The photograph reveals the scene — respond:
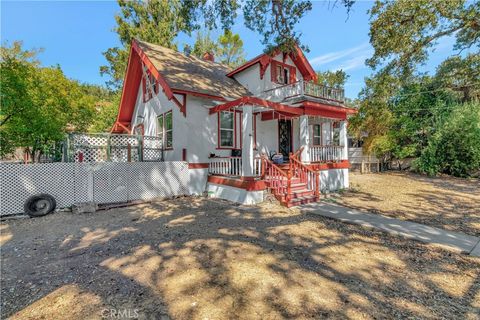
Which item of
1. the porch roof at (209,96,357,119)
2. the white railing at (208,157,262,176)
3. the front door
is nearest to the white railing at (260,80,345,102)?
the porch roof at (209,96,357,119)

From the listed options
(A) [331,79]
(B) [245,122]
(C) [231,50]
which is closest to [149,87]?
(B) [245,122]

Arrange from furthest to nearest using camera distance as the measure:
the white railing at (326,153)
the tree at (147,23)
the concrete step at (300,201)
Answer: the tree at (147,23), the white railing at (326,153), the concrete step at (300,201)

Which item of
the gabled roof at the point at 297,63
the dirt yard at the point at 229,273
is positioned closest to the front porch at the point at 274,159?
the dirt yard at the point at 229,273

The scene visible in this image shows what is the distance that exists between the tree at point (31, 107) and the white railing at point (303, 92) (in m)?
10.5

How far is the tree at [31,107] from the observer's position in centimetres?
973

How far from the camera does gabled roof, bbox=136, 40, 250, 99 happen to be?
31.2ft

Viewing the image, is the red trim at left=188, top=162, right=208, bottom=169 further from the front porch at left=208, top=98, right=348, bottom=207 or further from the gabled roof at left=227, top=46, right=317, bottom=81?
the gabled roof at left=227, top=46, right=317, bottom=81

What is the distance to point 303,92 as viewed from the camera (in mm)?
9992

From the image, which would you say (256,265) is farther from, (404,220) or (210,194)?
(210,194)

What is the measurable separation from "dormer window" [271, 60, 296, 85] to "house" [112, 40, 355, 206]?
0.05 metres

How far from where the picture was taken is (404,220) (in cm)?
615

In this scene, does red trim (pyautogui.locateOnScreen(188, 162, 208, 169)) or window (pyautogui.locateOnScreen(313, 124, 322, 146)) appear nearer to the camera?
red trim (pyautogui.locateOnScreen(188, 162, 208, 169))

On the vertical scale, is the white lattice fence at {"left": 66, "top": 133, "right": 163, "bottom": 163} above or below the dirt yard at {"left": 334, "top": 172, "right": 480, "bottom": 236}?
above

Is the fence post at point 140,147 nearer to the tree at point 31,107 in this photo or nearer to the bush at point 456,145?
the tree at point 31,107
